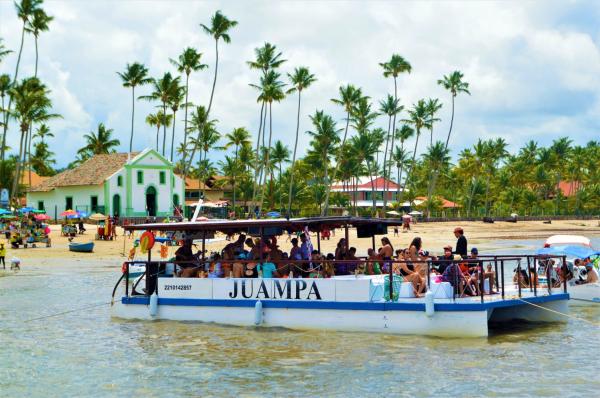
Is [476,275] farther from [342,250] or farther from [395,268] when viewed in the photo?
[342,250]

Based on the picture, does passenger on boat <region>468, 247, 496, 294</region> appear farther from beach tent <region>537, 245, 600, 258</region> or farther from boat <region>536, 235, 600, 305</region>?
beach tent <region>537, 245, 600, 258</region>

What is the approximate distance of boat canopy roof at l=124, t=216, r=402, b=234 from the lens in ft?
52.6

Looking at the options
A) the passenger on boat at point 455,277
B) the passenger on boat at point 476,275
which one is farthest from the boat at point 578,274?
the passenger on boat at point 455,277

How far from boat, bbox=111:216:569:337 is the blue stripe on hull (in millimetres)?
20

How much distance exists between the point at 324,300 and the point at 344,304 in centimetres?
48

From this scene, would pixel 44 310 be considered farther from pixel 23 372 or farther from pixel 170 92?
pixel 170 92

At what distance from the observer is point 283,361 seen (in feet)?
45.9

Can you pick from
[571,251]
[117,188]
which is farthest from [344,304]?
[117,188]

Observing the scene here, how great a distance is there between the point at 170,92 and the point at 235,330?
6121 cm

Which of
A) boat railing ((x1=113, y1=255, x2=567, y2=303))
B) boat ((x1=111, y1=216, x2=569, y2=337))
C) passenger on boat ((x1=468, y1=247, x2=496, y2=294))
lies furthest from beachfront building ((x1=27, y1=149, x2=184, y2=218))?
passenger on boat ((x1=468, y1=247, x2=496, y2=294))

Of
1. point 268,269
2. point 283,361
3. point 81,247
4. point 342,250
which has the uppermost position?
point 81,247

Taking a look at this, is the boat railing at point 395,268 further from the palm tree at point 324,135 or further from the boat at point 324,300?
the palm tree at point 324,135

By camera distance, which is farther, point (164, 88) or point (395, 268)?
point (164, 88)

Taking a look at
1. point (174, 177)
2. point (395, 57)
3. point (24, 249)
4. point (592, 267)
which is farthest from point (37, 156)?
point (592, 267)
